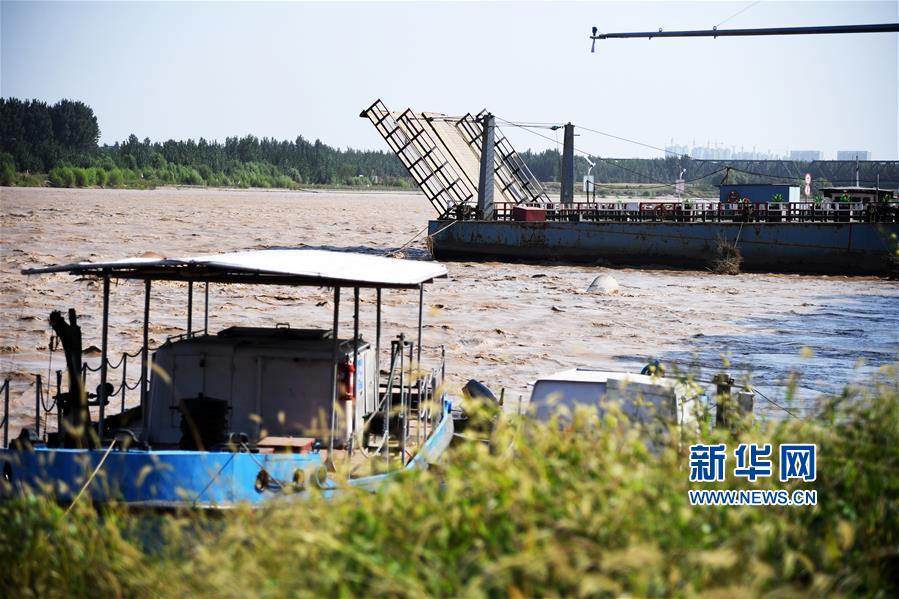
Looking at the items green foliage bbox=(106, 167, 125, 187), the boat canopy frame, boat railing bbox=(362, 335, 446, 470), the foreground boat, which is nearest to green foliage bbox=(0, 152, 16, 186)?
green foliage bbox=(106, 167, 125, 187)

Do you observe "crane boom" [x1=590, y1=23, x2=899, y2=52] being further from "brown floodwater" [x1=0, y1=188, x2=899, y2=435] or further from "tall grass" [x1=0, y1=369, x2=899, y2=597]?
"tall grass" [x1=0, y1=369, x2=899, y2=597]

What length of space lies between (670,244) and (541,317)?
14.7m

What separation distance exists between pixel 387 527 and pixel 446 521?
320mm

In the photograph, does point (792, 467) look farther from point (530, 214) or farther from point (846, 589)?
point (530, 214)

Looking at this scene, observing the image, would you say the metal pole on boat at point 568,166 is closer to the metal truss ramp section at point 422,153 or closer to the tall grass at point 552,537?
the metal truss ramp section at point 422,153

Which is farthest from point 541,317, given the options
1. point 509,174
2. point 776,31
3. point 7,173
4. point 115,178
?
point 115,178

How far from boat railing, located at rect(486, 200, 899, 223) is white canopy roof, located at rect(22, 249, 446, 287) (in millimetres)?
31321

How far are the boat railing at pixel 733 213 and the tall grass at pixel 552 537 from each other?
35094 mm

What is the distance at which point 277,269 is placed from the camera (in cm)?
1059

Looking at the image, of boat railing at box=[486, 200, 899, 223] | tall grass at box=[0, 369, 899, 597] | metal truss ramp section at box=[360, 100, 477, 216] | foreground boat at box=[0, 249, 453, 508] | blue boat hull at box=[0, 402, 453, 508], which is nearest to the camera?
tall grass at box=[0, 369, 899, 597]

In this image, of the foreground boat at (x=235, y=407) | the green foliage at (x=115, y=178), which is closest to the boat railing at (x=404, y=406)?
the foreground boat at (x=235, y=407)

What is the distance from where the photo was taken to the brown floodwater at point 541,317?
2186 cm

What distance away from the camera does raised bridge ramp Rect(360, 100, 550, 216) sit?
3988 centimetres

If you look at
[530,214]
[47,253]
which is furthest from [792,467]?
[47,253]
